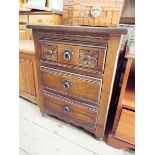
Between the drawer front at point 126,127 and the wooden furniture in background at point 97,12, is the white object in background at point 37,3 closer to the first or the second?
the wooden furniture in background at point 97,12

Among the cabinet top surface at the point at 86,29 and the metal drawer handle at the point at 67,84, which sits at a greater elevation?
the cabinet top surface at the point at 86,29

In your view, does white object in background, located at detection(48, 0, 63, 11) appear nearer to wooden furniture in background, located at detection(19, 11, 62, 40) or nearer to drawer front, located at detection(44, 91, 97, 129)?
wooden furniture in background, located at detection(19, 11, 62, 40)

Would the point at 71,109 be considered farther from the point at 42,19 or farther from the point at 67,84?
the point at 42,19

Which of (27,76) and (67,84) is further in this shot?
(27,76)

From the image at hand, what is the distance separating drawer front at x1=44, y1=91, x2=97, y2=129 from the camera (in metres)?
0.87

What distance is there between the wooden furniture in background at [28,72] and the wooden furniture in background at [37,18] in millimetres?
281

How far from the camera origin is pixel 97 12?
93 cm

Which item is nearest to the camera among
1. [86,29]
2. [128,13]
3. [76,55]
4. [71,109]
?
[86,29]

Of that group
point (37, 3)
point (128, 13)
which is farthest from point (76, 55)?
point (37, 3)

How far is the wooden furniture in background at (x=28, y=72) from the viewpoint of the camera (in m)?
1.06

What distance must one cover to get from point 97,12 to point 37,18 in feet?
2.03

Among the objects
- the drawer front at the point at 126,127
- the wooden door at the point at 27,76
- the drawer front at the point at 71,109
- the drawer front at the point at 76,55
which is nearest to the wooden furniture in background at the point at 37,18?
the wooden door at the point at 27,76
